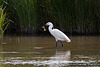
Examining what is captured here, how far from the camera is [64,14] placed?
16.4 meters

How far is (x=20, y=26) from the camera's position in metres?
17.6

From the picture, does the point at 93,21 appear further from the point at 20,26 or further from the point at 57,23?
the point at 20,26

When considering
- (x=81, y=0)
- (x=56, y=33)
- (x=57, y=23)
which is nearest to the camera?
(x=56, y=33)

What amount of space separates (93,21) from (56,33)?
5663 mm

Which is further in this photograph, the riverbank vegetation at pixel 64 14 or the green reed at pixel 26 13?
the green reed at pixel 26 13

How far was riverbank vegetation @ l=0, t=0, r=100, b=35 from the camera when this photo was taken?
16.3 meters

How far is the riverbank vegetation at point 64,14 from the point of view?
16297 millimetres

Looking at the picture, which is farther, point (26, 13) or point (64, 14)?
point (26, 13)

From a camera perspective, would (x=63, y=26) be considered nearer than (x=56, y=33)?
No

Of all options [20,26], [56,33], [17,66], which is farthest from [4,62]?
[20,26]

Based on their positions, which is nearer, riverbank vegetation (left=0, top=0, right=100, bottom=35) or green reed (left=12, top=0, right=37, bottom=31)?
riverbank vegetation (left=0, top=0, right=100, bottom=35)

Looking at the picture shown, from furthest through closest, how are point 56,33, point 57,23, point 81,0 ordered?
point 57,23
point 81,0
point 56,33

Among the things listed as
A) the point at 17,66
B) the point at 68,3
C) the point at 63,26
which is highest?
the point at 68,3

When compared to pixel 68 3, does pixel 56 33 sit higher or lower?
lower
